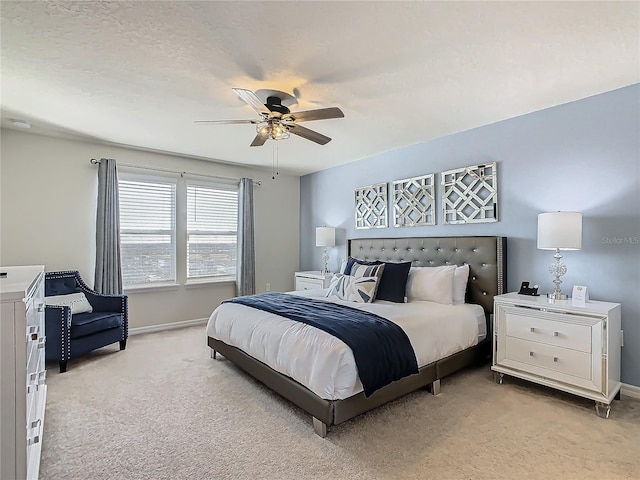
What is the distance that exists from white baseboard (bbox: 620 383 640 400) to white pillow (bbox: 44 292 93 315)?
5.26 metres

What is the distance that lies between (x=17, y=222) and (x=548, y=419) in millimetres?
5575

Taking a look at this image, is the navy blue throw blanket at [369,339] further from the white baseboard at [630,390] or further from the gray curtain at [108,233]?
the gray curtain at [108,233]

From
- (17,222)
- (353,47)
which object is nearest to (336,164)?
(353,47)

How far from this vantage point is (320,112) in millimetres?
2576

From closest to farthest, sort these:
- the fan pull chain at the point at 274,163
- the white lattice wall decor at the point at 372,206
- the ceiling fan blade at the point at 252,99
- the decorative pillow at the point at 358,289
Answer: the ceiling fan blade at the point at 252,99 < the decorative pillow at the point at 358,289 < the fan pull chain at the point at 274,163 < the white lattice wall decor at the point at 372,206

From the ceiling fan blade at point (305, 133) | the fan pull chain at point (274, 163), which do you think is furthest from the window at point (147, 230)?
the ceiling fan blade at point (305, 133)

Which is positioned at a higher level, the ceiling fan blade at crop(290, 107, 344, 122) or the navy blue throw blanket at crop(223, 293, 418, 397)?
the ceiling fan blade at crop(290, 107, 344, 122)

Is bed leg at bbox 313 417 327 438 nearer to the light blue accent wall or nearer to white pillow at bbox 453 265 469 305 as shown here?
white pillow at bbox 453 265 469 305

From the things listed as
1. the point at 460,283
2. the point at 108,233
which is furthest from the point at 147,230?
the point at 460,283

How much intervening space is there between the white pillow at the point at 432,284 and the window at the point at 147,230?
351cm

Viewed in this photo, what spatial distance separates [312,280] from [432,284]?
225 centimetres

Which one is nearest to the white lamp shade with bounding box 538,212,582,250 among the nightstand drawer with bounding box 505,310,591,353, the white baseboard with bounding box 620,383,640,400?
the nightstand drawer with bounding box 505,310,591,353

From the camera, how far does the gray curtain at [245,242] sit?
18.1 ft

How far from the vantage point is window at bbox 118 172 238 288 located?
465 cm
